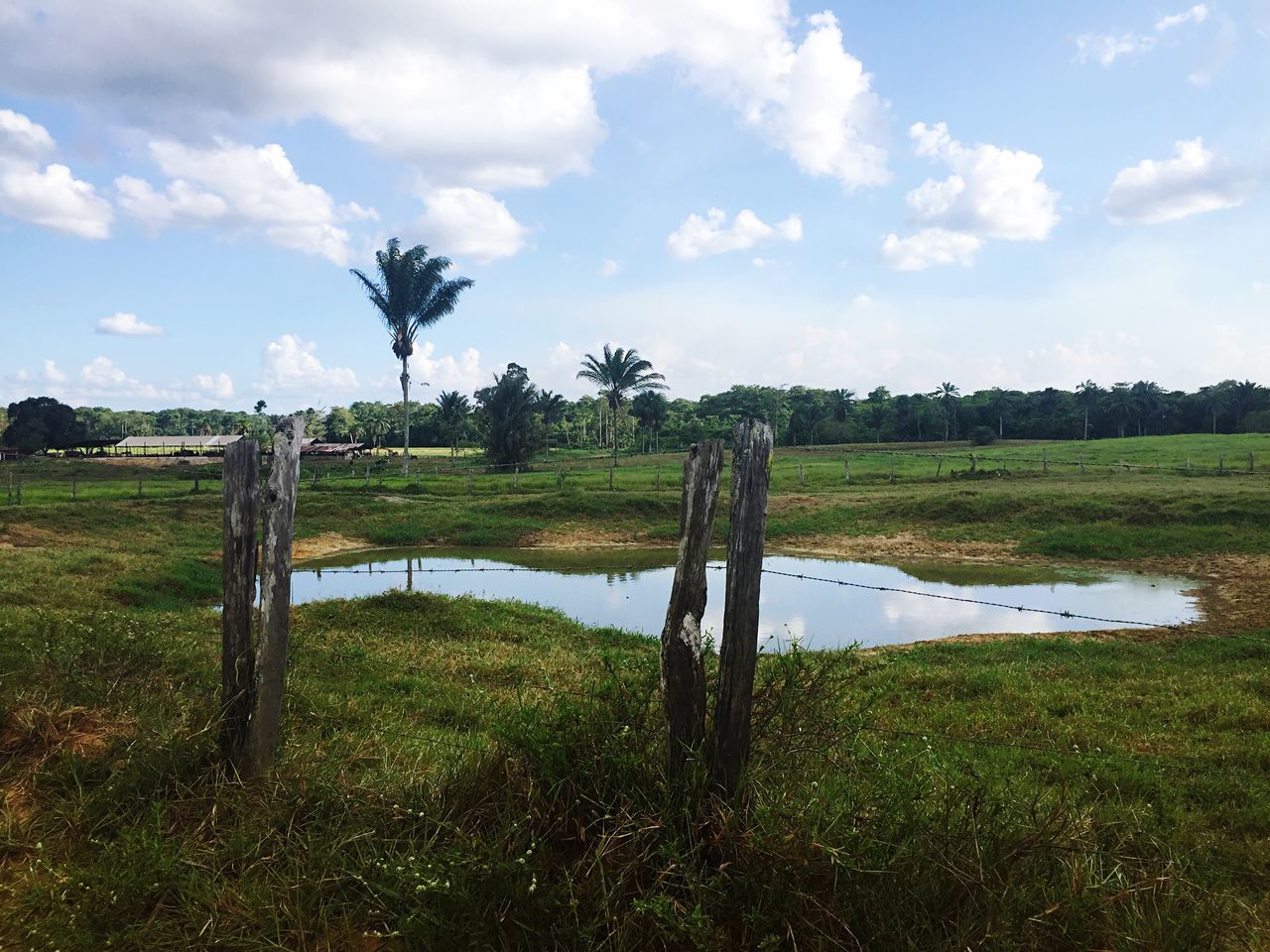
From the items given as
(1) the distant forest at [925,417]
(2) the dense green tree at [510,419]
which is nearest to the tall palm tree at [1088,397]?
(1) the distant forest at [925,417]

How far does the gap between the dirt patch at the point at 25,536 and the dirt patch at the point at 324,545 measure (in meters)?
5.40

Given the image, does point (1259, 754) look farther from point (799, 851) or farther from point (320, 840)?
point (320, 840)

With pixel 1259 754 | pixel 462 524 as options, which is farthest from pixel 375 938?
pixel 462 524

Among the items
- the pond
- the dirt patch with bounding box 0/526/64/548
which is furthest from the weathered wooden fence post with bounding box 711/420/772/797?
the dirt patch with bounding box 0/526/64/548

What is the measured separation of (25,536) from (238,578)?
18.6 metres

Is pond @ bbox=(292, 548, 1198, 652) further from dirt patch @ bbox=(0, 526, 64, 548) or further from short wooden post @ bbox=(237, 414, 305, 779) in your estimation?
short wooden post @ bbox=(237, 414, 305, 779)

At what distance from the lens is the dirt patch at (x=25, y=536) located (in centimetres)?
1811

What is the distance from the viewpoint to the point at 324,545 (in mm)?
23031

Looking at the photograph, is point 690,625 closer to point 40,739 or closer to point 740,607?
point 740,607

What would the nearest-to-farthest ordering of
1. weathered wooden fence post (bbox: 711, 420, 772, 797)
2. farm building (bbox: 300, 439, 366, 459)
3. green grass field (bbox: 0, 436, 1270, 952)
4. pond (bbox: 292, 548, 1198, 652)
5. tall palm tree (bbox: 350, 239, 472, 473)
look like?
green grass field (bbox: 0, 436, 1270, 952) → weathered wooden fence post (bbox: 711, 420, 772, 797) → pond (bbox: 292, 548, 1198, 652) → tall palm tree (bbox: 350, 239, 472, 473) → farm building (bbox: 300, 439, 366, 459)

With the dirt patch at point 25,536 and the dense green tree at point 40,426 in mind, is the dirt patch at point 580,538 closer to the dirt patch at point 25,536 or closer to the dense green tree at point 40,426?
the dirt patch at point 25,536

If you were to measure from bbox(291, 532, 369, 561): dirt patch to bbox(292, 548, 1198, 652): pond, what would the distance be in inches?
37.9

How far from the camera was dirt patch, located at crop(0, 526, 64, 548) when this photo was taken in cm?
1811

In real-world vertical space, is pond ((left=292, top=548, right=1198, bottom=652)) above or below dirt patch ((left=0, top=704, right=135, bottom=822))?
below
